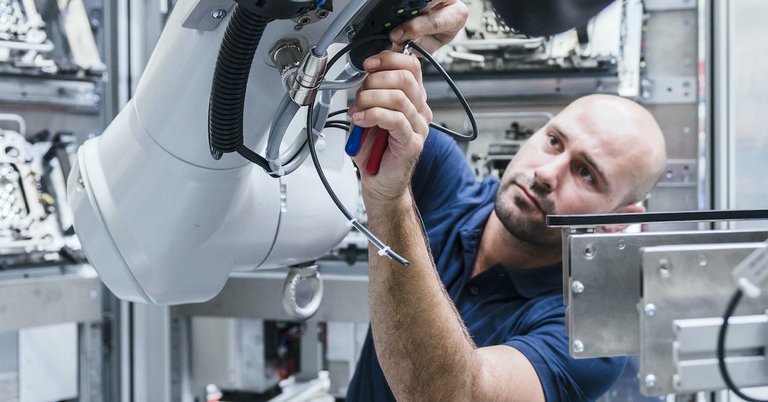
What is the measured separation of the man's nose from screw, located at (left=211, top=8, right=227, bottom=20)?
41.6 inches

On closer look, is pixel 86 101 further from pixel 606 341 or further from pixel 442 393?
pixel 606 341

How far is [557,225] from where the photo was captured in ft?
2.49

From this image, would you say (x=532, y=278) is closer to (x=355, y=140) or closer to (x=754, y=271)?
(x=355, y=140)

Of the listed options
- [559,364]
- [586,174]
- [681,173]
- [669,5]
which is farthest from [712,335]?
[669,5]

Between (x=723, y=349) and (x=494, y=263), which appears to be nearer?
(x=723, y=349)

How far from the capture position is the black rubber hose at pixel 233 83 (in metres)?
0.65

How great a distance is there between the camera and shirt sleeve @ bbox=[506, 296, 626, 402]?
138cm

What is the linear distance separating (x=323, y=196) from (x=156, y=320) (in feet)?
4.93

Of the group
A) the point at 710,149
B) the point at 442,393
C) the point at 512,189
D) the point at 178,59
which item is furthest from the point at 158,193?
the point at 710,149

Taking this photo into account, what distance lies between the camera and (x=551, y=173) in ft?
5.36

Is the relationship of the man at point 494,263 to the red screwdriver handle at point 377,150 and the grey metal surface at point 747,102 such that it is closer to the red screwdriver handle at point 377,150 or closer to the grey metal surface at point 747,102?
the red screwdriver handle at point 377,150

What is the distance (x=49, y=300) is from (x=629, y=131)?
1602 millimetres

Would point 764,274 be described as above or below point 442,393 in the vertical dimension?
above

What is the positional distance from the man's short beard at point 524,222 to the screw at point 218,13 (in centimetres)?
101
